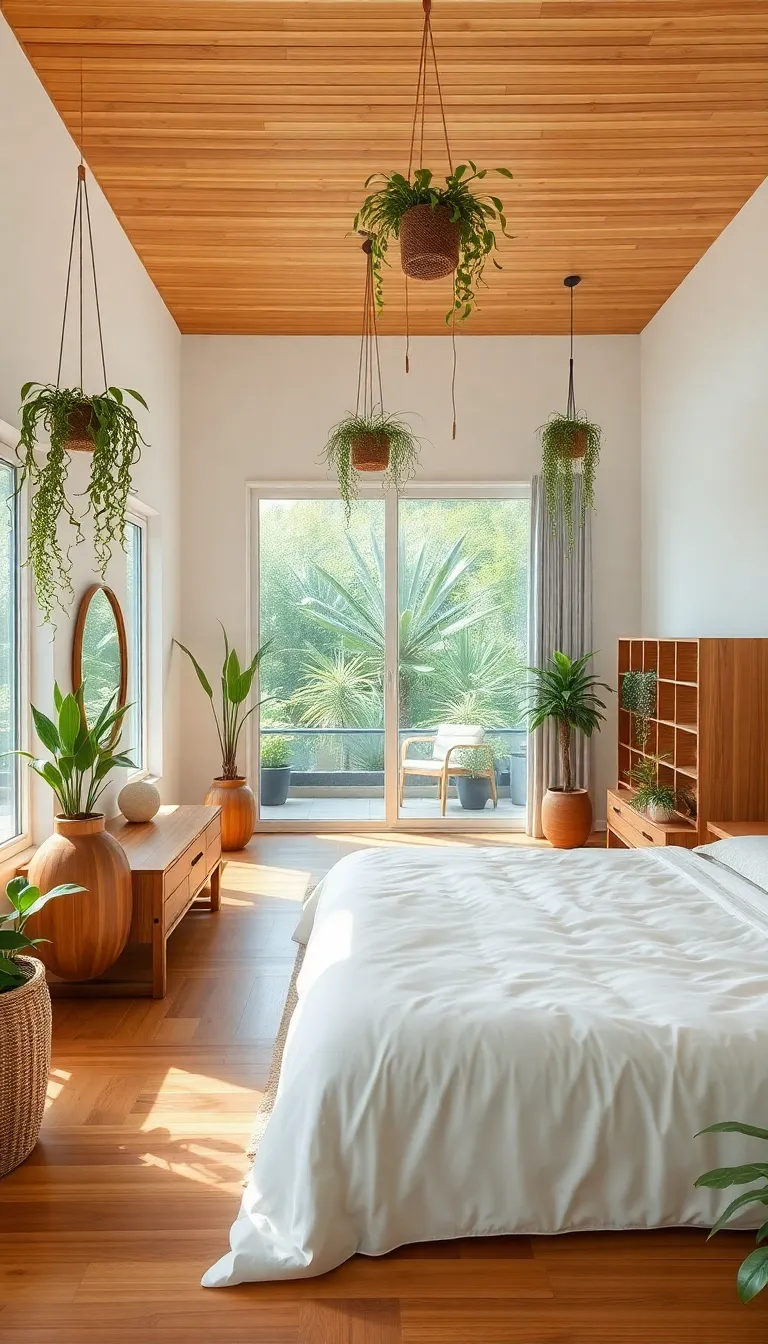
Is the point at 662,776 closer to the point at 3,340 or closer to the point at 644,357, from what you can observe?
the point at 644,357

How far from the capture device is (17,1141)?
89.3 inches

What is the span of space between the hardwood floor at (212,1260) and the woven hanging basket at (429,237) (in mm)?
2428

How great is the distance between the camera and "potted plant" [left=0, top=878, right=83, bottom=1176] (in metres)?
2.22

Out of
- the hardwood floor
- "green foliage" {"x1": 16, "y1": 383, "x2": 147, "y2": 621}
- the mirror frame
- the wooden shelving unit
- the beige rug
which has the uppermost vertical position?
"green foliage" {"x1": 16, "y1": 383, "x2": 147, "y2": 621}

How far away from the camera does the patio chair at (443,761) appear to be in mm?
6145

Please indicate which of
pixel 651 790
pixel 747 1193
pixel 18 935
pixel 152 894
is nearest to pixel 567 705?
pixel 651 790

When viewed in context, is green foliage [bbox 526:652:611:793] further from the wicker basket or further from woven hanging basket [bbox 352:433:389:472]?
the wicker basket

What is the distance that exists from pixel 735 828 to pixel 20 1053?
2.72m

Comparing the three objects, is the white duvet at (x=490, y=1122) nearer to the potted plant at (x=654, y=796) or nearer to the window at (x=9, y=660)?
the window at (x=9, y=660)

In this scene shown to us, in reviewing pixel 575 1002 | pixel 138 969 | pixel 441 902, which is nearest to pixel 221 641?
pixel 138 969

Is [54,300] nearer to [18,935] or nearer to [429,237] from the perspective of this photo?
[429,237]

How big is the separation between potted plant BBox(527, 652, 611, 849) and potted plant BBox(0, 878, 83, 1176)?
3662mm

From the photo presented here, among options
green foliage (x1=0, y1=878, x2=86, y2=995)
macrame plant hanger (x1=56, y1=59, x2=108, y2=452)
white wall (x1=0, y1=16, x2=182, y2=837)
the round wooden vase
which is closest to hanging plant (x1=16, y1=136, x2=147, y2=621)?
white wall (x1=0, y1=16, x2=182, y2=837)

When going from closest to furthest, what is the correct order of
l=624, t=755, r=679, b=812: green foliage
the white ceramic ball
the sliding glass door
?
the white ceramic ball, l=624, t=755, r=679, b=812: green foliage, the sliding glass door
